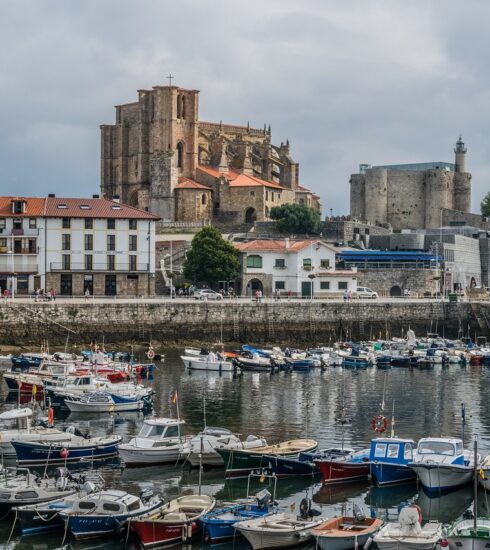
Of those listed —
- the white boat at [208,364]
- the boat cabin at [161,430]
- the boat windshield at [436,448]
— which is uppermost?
the white boat at [208,364]

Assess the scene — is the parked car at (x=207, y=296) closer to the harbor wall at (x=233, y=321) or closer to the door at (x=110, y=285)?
the harbor wall at (x=233, y=321)

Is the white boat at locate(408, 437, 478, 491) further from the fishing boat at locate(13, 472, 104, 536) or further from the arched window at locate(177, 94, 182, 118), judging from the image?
the arched window at locate(177, 94, 182, 118)

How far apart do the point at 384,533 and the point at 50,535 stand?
29.2 ft

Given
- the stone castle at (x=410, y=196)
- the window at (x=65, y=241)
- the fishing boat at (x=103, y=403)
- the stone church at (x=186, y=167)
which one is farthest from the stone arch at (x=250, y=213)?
the fishing boat at (x=103, y=403)

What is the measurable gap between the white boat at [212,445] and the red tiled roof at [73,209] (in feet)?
148

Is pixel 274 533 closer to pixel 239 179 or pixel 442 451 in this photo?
pixel 442 451

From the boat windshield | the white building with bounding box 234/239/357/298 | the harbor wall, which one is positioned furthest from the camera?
the white building with bounding box 234/239/357/298

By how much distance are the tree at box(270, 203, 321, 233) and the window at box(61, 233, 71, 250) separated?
3380 cm

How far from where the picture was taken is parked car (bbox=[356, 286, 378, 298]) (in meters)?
92.3

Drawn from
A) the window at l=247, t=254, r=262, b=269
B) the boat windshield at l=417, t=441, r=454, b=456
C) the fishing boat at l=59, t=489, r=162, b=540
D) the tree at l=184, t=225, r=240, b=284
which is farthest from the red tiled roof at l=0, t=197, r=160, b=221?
the fishing boat at l=59, t=489, r=162, b=540

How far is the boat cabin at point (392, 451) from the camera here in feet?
123

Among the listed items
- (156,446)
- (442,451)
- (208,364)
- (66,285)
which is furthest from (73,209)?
(442,451)

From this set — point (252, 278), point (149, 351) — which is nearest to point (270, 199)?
point (252, 278)

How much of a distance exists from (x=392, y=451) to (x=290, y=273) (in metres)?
56.9
